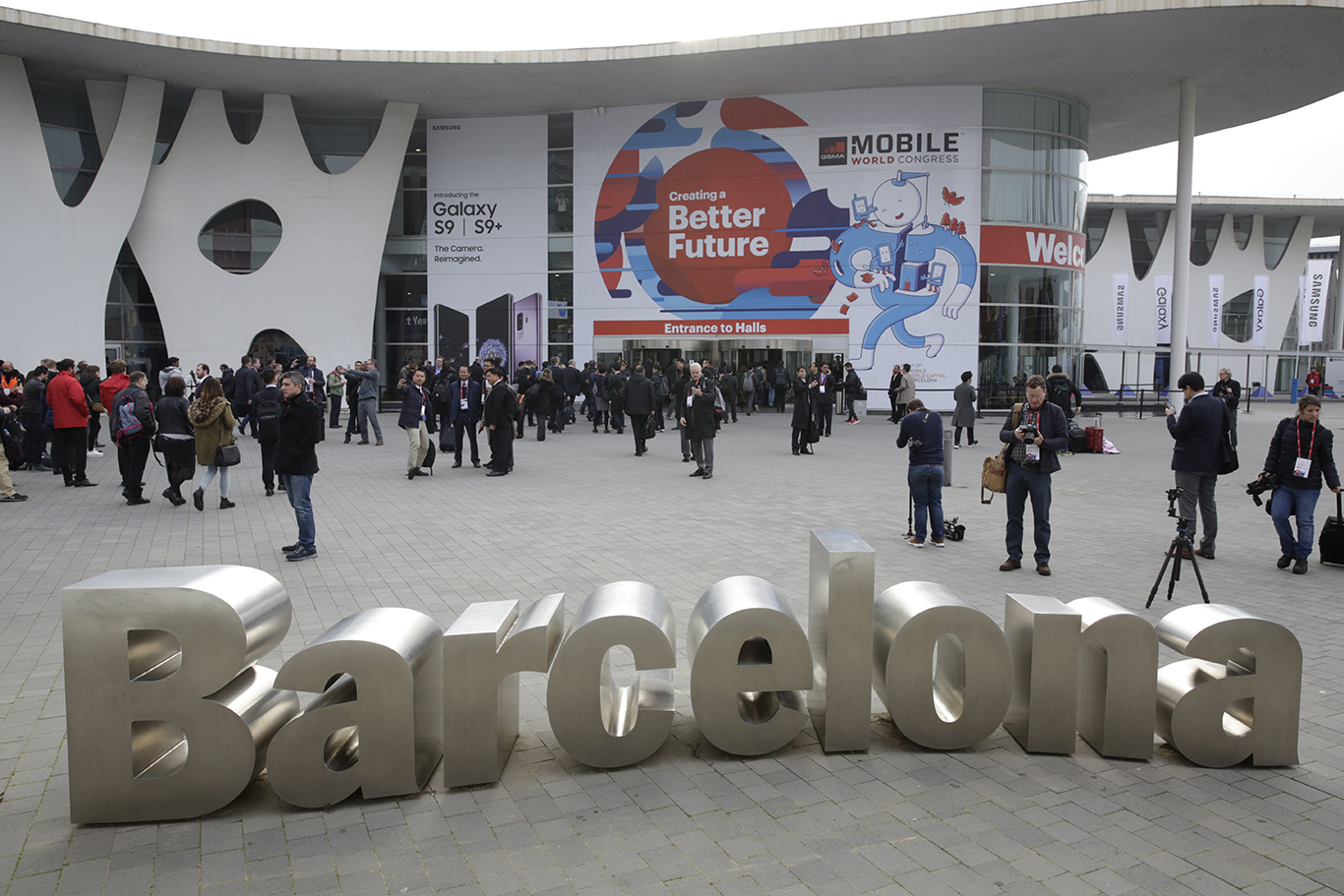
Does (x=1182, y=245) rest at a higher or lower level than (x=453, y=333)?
higher

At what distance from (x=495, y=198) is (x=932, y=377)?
15.7 m

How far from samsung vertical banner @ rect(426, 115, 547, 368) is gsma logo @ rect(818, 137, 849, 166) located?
366 inches

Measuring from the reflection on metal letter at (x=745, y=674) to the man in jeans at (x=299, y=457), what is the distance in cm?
549

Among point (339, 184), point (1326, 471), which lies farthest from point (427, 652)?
point (339, 184)

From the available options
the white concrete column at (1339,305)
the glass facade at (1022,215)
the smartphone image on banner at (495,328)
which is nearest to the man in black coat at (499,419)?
the smartphone image on banner at (495,328)

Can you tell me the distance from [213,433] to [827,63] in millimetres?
21140

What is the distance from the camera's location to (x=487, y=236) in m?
31.3

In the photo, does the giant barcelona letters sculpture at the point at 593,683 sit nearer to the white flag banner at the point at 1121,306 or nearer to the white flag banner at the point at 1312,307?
the white flag banner at the point at 1121,306

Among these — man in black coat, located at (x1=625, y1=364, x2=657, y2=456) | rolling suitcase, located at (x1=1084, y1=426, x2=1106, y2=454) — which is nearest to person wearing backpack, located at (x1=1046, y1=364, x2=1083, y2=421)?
rolling suitcase, located at (x1=1084, y1=426, x2=1106, y2=454)

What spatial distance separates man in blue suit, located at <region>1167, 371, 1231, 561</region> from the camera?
844 cm

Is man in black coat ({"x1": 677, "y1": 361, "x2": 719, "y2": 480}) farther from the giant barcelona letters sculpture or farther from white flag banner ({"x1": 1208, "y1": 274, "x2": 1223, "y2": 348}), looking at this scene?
white flag banner ({"x1": 1208, "y1": 274, "x2": 1223, "y2": 348})

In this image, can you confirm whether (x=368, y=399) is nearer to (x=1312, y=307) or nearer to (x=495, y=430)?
(x=495, y=430)

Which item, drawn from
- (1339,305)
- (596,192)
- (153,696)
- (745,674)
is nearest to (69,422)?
(153,696)

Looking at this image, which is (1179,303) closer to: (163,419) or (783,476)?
(783,476)
